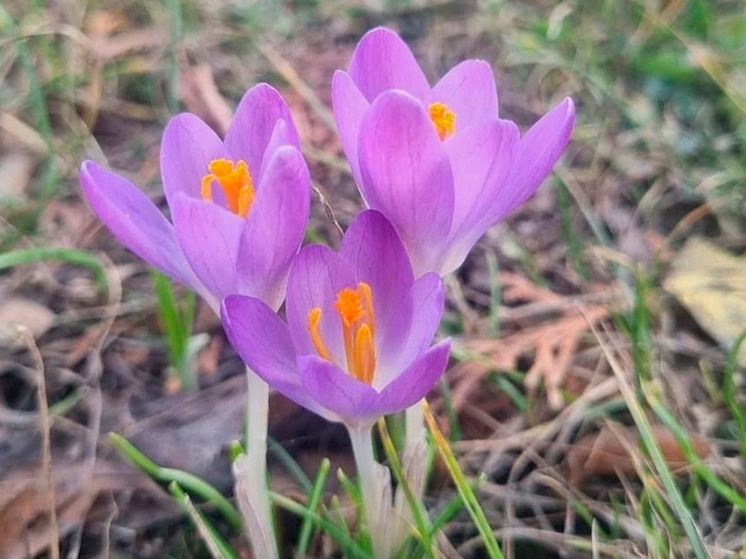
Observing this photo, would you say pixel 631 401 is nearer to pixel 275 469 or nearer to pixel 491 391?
pixel 491 391

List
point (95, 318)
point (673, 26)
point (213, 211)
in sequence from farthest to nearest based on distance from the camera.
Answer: point (673, 26)
point (95, 318)
point (213, 211)

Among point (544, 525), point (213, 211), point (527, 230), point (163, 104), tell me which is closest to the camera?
point (213, 211)

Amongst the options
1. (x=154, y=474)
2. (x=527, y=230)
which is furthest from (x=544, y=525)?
(x=527, y=230)

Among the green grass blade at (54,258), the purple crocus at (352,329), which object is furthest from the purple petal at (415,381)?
the green grass blade at (54,258)

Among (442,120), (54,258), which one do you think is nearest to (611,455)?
(442,120)

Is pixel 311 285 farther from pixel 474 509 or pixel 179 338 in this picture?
pixel 179 338

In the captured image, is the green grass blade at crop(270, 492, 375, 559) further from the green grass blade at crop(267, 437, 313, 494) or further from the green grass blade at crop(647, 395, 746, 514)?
the green grass blade at crop(647, 395, 746, 514)

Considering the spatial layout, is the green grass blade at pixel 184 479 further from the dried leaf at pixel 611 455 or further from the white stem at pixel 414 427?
the dried leaf at pixel 611 455
